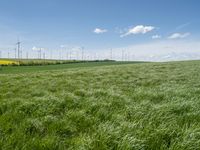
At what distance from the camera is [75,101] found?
7.45m

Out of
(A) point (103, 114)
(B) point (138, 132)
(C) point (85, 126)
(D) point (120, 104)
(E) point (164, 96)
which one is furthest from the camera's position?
(E) point (164, 96)

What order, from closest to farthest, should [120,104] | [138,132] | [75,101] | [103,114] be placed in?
1. [138,132]
2. [103,114]
3. [120,104]
4. [75,101]

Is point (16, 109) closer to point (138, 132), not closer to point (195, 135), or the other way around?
point (138, 132)

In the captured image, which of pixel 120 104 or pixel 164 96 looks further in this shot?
pixel 164 96

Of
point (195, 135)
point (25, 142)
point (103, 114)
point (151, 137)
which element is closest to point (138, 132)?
point (151, 137)

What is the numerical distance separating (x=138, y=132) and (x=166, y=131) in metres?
0.55

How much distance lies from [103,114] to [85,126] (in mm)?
867

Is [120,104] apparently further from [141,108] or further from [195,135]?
[195,135]

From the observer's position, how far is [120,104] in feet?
22.5

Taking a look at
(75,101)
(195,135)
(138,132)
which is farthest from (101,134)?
(75,101)

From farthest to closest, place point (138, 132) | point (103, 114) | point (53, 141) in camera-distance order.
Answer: point (103, 114), point (138, 132), point (53, 141)

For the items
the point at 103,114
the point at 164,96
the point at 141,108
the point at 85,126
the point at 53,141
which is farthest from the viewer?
the point at 164,96

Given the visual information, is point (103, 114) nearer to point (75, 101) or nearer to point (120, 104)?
point (120, 104)

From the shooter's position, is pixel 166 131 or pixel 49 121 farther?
pixel 49 121
